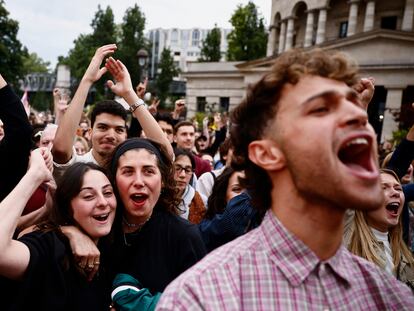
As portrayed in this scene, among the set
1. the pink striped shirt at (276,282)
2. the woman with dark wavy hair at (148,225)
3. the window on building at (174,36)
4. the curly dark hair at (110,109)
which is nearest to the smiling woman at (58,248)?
the woman with dark wavy hair at (148,225)

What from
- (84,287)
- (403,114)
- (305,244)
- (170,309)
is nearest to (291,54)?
(305,244)

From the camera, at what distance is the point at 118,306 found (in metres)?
2.09

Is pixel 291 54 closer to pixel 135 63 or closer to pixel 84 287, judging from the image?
pixel 84 287

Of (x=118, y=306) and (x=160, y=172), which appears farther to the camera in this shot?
(x=160, y=172)

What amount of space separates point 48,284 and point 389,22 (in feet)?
103

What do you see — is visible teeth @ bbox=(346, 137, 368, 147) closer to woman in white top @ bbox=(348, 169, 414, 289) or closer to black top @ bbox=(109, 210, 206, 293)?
black top @ bbox=(109, 210, 206, 293)

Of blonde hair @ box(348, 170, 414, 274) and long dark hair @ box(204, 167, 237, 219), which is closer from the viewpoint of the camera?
blonde hair @ box(348, 170, 414, 274)

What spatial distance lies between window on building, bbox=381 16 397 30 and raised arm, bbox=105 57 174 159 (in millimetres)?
29302

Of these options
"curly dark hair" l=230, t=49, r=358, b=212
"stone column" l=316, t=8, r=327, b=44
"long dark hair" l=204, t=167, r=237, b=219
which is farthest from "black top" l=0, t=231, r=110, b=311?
"stone column" l=316, t=8, r=327, b=44

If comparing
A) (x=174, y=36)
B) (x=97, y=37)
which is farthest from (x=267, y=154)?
(x=174, y=36)

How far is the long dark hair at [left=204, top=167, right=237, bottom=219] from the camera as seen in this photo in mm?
3711

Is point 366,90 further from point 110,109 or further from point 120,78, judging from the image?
point 110,109

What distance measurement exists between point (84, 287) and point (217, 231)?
1.10 meters

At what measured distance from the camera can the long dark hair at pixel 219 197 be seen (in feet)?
12.2
